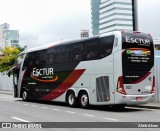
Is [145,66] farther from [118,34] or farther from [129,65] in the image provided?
[118,34]

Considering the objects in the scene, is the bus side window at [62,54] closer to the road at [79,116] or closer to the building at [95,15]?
the road at [79,116]

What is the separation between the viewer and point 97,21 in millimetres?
154375

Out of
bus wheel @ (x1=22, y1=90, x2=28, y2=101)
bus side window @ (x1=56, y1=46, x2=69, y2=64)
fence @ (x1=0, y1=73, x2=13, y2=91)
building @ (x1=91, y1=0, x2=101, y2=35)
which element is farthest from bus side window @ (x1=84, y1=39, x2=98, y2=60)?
building @ (x1=91, y1=0, x2=101, y2=35)

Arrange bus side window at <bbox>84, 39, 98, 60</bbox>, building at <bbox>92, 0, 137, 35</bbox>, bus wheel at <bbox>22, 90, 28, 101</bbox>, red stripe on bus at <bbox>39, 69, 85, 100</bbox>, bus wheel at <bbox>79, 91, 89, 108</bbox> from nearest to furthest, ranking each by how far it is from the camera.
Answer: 1. bus side window at <bbox>84, 39, 98, 60</bbox>
2. bus wheel at <bbox>79, 91, 89, 108</bbox>
3. red stripe on bus at <bbox>39, 69, 85, 100</bbox>
4. bus wheel at <bbox>22, 90, 28, 101</bbox>
5. building at <bbox>92, 0, 137, 35</bbox>

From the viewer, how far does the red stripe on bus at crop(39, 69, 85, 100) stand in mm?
20000

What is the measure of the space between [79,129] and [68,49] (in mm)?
10169

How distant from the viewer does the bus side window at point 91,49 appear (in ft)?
60.3

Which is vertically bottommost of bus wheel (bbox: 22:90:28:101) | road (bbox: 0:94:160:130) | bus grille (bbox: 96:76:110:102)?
road (bbox: 0:94:160:130)

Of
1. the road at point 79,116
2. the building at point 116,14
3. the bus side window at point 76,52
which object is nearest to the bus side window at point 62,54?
the bus side window at point 76,52

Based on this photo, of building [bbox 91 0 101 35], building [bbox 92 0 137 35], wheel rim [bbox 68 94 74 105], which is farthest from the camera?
building [bbox 91 0 101 35]

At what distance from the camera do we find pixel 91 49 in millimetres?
18703

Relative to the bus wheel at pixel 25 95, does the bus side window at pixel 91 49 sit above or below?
above

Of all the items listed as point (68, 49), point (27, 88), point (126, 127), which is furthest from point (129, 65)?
point (27, 88)

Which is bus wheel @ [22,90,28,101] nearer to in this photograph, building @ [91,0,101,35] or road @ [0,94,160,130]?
road @ [0,94,160,130]
